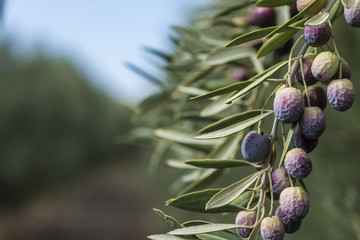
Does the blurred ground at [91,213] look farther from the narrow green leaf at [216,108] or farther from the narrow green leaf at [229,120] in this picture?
the narrow green leaf at [229,120]

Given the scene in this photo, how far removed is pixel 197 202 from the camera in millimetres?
229

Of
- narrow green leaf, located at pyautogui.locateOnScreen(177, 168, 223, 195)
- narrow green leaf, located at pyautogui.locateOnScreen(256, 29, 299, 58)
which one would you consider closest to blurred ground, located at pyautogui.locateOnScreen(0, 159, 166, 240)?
narrow green leaf, located at pyautogui.locateOnScreen(177, 168, 223, 195)

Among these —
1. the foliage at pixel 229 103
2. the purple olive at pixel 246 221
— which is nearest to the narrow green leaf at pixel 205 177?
the foliage at pixel 229 103

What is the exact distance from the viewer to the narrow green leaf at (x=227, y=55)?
0.36m

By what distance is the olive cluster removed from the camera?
0.21 meters

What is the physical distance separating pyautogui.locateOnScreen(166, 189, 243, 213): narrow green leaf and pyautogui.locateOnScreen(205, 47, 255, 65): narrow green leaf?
0.49 ft

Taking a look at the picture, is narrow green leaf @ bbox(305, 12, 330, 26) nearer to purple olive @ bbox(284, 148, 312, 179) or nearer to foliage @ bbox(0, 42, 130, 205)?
purple olive @ bbox(284, 148, 312, 179)

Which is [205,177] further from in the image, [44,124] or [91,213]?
[91,213]

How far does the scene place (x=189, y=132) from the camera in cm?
45

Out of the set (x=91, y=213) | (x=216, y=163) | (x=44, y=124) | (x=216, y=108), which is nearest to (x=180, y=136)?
(x=216, y=108)

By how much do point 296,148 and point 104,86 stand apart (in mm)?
9212

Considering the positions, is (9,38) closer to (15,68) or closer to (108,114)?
(15,68)

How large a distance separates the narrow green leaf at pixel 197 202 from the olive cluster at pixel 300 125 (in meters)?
0.01

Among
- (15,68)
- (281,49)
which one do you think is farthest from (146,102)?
(15,68)
